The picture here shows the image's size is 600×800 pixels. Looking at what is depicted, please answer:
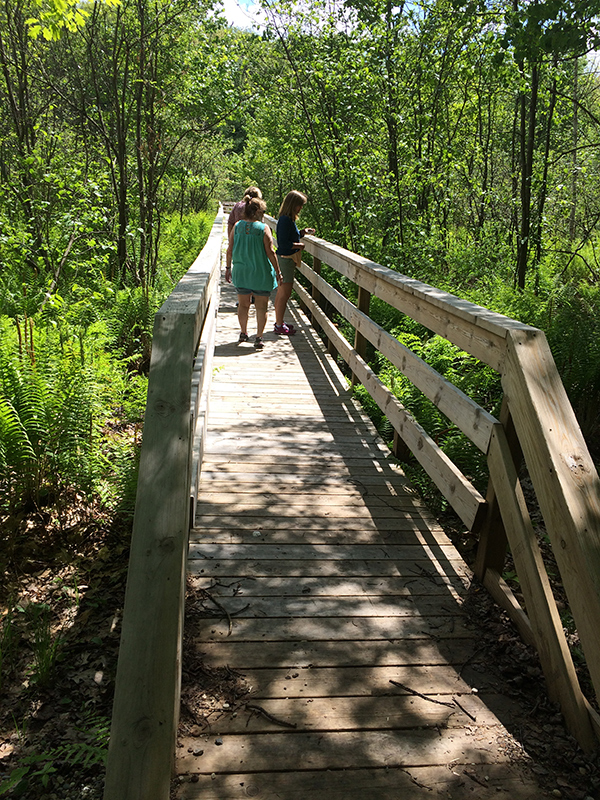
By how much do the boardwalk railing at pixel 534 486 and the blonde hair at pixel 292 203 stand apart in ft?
14.3

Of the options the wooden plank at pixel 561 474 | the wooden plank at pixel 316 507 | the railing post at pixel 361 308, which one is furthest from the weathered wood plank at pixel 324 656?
the railing post at pixel 361 308

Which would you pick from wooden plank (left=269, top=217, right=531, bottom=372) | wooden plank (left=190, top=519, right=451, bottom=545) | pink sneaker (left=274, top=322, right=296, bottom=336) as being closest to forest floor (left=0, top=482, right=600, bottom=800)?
wooden plank (left=190, top=519, right=451, bottom=545)

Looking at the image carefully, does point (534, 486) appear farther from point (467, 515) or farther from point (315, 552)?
point (315, 552)

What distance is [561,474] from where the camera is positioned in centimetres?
216

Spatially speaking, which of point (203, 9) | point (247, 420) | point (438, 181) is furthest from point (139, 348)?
point (203, 9)

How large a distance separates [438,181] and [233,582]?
7.96 metres

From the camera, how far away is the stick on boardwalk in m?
1.99

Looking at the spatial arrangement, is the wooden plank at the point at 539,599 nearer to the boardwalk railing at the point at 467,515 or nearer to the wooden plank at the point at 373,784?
the boardwalk railing at the point at 467,515

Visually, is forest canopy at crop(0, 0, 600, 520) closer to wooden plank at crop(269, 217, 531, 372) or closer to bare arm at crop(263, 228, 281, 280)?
wooden plank at crop(269, 217, 531, 372)

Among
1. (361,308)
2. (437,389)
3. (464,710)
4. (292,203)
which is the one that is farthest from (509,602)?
(292,203)

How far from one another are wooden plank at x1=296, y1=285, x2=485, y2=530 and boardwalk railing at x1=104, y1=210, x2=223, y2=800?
159 centimetres

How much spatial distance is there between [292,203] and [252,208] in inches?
33.0

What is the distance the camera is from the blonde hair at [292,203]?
7.57 meters

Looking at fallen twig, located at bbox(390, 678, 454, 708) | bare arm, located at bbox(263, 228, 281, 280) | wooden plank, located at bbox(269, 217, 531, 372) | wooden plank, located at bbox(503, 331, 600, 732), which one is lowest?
fallen twig, located at bbox(390, 678, 454, 708)
